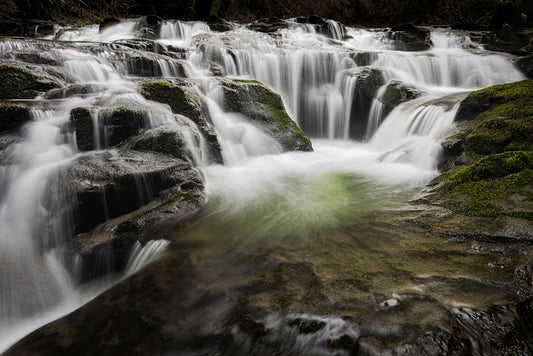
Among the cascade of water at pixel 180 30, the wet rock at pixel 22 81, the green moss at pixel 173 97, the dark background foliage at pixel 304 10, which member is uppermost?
the dark background foliage at pixel 304 10

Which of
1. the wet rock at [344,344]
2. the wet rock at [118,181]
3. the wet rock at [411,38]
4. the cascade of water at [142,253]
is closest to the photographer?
the wet rock at [344,344]

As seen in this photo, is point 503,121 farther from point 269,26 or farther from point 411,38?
point 269,26

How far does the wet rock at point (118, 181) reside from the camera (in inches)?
136

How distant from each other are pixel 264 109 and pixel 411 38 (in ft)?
35.4

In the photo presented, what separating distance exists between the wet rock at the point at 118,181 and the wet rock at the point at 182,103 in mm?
1493

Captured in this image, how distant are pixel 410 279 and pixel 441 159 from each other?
11.3 ft

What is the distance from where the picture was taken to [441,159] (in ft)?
14.9

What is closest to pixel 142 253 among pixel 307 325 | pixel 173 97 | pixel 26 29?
pixel 307 325

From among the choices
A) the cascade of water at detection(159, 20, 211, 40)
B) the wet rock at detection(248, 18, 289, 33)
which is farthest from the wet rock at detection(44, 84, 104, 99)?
the wet rock at detection(248, 18, 289, 33)

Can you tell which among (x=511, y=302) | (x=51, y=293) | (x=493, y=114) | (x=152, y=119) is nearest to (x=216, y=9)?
(x=152, y=119)

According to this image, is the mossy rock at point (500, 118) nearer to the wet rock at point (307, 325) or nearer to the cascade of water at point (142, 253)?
the wet rock at point (307, 325)

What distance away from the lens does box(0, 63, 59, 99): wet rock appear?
5.14m

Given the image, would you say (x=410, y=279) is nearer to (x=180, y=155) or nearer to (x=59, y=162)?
(x=180, y=155)

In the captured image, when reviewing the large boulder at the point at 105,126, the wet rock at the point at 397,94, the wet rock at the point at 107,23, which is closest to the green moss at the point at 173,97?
the large boulder at the point at 105,126
